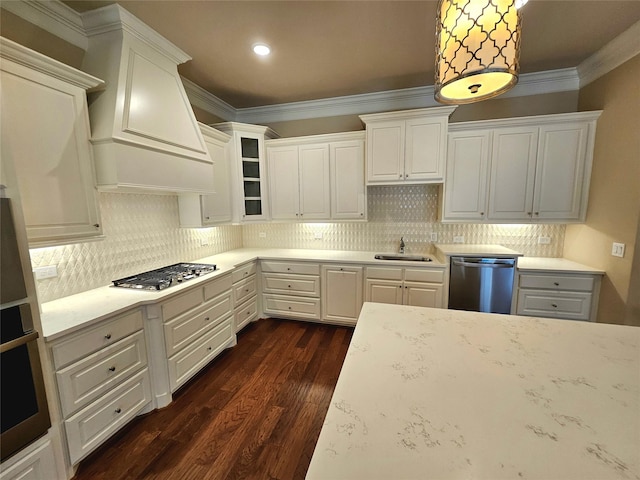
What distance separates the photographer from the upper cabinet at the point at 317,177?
3285 millimetres

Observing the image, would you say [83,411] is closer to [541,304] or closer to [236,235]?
[236,235]

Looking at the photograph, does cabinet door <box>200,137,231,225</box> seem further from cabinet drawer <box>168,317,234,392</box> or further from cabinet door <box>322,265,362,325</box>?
cabinet door <box>322,265,362,325</box>

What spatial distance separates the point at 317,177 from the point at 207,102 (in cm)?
161

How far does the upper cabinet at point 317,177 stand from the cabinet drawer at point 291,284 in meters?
0.77

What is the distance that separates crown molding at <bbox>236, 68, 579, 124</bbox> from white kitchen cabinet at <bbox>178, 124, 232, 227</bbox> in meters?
0.85

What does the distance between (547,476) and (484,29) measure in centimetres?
135

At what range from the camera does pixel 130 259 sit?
2.45 metres

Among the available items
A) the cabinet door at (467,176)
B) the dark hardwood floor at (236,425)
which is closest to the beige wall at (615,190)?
the cabinet door at (467,176)

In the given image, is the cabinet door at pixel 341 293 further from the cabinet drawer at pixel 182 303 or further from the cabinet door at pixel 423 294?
the cabinet drawer at pixel 182 303

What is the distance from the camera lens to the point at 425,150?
296 cm

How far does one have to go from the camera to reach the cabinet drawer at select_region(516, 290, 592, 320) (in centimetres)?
266

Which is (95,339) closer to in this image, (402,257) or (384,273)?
(384,273)

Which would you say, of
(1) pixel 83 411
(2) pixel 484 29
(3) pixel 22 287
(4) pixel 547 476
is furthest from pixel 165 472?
(2) pixel 484 29

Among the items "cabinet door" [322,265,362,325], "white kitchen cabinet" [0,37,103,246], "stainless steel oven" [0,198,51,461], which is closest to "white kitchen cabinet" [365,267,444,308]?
"cabinet door" [322,265,362,325]
